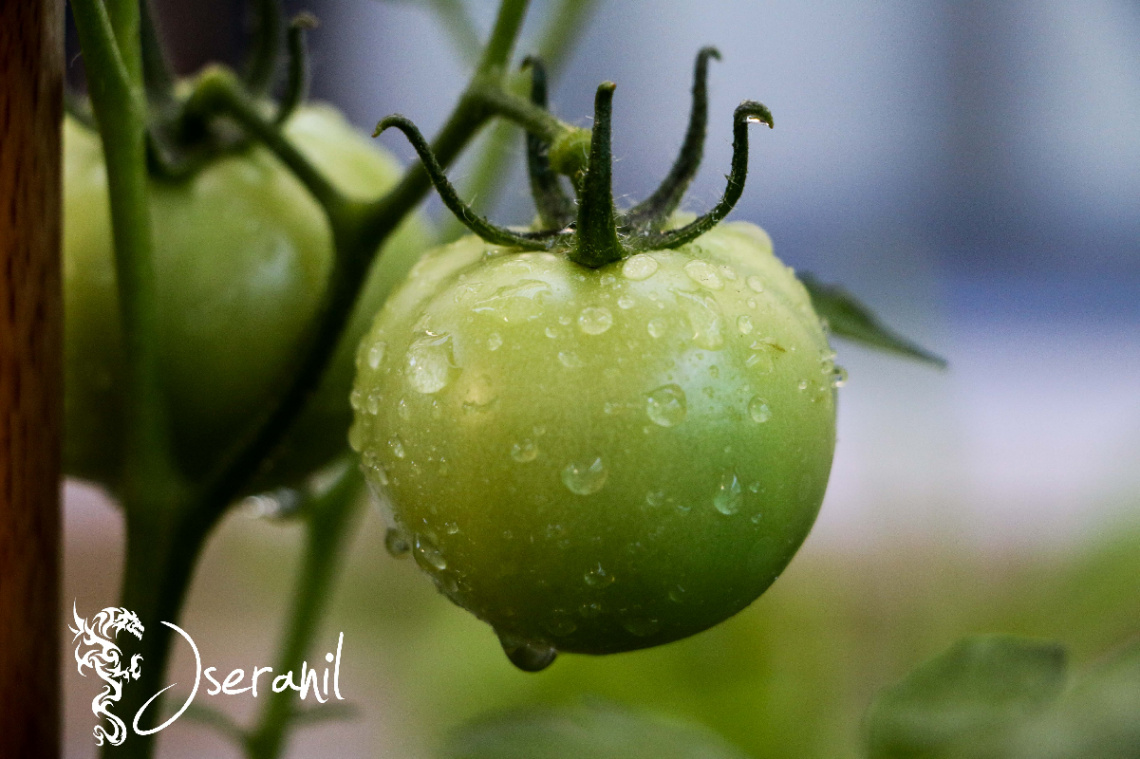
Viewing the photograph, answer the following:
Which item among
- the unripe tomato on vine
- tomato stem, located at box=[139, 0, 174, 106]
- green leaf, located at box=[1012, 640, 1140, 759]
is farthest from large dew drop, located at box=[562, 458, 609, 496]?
tomato stem, located at box=[139, 0, 174, 106]

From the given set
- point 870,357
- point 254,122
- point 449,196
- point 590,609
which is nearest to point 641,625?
point 590,609

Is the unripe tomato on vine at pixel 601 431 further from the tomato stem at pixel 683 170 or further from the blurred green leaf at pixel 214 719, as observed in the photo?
the blurred green leaf at pixel 214 719

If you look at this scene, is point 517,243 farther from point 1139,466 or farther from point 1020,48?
point 1020,48

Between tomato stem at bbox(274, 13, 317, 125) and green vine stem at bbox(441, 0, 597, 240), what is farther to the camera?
green vine stem at bbox(441, 0, 597, 240)

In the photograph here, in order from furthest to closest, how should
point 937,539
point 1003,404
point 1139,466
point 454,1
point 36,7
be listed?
point 1003,404, point 937,539, point 1139,466, point 454,1, point 36,7

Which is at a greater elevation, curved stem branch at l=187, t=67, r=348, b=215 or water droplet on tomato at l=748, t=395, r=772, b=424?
curved stem branch at l=187, t=67, r=348, b=215

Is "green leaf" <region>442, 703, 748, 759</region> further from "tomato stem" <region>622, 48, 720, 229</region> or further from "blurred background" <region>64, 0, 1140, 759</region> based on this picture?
"tomato stem" <region>622, 48, 720, 229</region>

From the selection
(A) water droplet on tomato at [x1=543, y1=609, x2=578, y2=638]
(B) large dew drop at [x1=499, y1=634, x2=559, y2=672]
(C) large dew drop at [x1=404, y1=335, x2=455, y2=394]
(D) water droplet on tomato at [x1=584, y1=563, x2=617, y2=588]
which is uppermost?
(C) large dew drop at [x1=404, y1=335, x2=455, y2=394]

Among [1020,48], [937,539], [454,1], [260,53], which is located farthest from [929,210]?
[260,53]
